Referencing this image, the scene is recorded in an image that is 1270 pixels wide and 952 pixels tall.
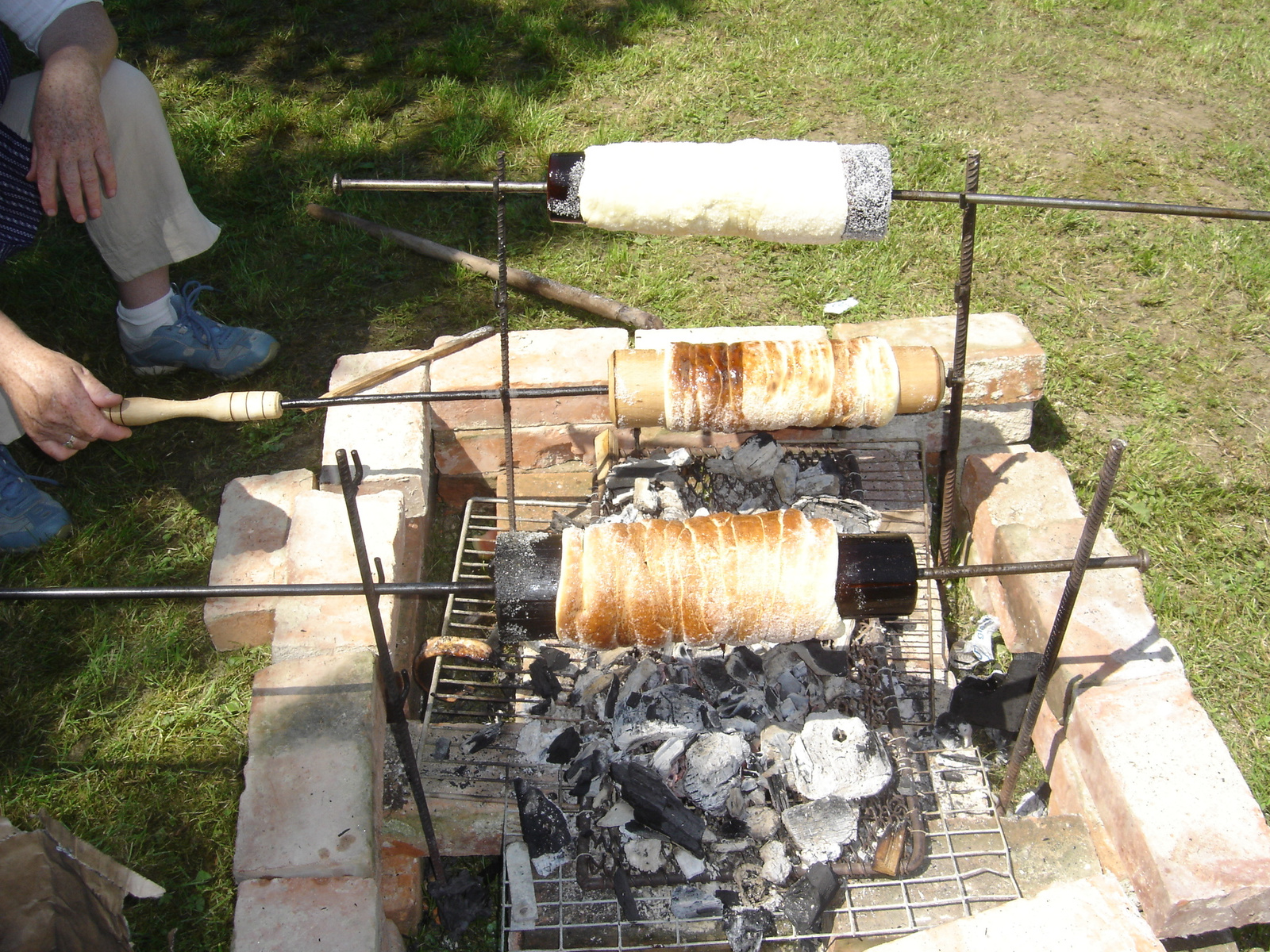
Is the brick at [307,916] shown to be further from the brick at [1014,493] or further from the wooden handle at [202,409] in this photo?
the brick at [1014,493]

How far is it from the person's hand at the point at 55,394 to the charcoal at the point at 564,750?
1332 mm

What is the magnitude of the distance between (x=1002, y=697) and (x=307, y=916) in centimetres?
190

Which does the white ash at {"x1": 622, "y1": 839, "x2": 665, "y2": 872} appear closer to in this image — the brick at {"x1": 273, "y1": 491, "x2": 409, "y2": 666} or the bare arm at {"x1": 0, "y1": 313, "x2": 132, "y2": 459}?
the brick at {"x1": 273, "y1": 491, "x2": 409, "y2": 666}

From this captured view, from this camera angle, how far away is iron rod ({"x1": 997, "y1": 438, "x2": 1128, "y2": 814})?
188 centimetres

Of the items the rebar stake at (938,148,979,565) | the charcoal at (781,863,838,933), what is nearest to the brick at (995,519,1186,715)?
the rebar stake at (938,148,979,565)

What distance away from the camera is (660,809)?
2285 millimetres

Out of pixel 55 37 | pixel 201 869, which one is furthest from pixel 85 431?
pixel 55 37

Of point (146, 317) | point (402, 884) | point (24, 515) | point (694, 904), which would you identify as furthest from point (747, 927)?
point (146, 317)

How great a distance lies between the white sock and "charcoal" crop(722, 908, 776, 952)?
3120 millimetres

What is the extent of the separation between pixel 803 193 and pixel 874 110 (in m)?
3.32

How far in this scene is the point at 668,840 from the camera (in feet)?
7.59

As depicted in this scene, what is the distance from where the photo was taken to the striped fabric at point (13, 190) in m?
3.17

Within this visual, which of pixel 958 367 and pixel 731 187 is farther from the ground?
pixel 731 187

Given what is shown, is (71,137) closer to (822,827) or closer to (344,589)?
(344,589)
